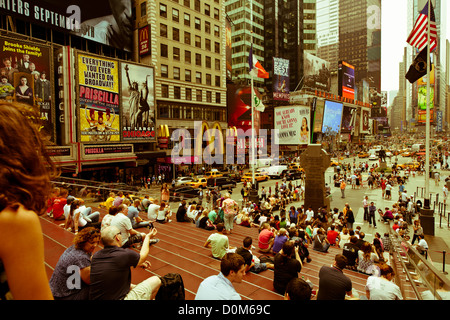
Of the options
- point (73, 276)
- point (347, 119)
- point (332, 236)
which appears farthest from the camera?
point (347, 119)

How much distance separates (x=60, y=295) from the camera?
3.77 m

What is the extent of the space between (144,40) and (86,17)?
749 centimetres

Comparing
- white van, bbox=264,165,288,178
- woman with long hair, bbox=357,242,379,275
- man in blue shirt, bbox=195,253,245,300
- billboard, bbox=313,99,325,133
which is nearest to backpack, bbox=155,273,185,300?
man in blue shirt, bbox=195,253,245,300

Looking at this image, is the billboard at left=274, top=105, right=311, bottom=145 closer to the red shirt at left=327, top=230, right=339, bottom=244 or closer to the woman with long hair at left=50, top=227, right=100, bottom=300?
the red shirt at left=327, top=230, right=339, bottom=244

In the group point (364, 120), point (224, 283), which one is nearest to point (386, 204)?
point (224, 283)

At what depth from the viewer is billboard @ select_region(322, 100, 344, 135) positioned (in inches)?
2799

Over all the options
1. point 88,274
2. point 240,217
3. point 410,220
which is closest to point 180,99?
point 240,217

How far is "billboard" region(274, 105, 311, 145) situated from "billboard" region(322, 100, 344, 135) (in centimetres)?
937

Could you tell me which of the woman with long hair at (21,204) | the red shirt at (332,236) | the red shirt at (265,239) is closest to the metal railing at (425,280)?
the red shirt at (265,239)

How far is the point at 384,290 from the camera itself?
5297mm

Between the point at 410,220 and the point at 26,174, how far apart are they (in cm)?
2254

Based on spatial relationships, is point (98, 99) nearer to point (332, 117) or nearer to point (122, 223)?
point (122, 223)

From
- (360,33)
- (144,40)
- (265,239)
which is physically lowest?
(265,239)

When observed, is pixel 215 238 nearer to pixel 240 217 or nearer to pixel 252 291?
pixel 252 291
